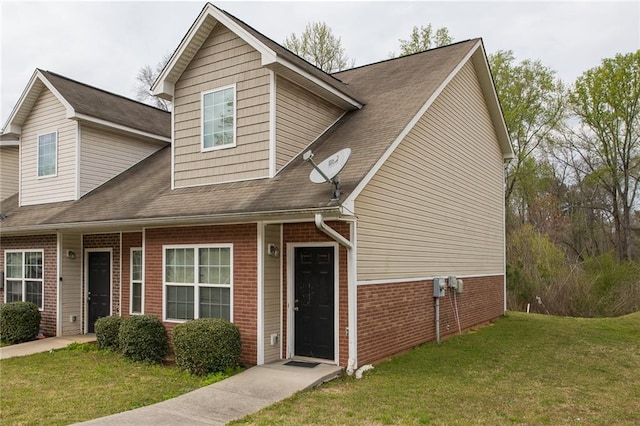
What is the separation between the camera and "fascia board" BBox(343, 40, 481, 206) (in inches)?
319

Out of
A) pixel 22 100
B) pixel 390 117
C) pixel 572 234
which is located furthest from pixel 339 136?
pixel 572 234

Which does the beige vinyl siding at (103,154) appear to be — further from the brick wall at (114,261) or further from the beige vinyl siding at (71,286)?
the brick wall at (114,261)

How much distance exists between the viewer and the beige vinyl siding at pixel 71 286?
42.1 feet

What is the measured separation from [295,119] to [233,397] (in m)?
5.45

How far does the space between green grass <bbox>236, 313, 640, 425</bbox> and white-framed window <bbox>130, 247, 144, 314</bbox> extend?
6038 millimetres

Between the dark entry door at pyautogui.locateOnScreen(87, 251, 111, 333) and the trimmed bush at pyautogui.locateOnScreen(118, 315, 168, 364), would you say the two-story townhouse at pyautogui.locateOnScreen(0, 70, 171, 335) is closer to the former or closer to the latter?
the dark entry door at pyautogui.locateOnScreen(87, 251, 111, 333)

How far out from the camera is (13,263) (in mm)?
14023

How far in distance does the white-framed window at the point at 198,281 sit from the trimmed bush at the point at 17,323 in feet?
13.9

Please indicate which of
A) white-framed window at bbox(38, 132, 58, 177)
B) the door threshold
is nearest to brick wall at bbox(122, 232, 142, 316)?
white-framed window at bbox(38, 132, 58, 177)

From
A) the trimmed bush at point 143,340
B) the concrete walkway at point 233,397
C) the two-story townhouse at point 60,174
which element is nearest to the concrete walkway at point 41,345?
the two-story townhouse at point 60,174

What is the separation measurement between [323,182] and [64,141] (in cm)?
871

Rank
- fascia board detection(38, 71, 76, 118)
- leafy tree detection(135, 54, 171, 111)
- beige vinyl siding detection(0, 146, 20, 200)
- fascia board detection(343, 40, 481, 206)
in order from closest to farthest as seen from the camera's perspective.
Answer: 1. fascia board detection(343, 40, 481, 206)
2. fascia board detection(38, 71, 76, 118)
3. beige vinyl siding detection(0, 146, 20, 200)
4. leafy tree detection(135, 54, 171, 111)

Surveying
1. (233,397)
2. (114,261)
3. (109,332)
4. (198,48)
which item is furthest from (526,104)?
(233,397)

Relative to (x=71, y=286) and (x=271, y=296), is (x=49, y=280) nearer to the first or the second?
(x=71, y=286)
